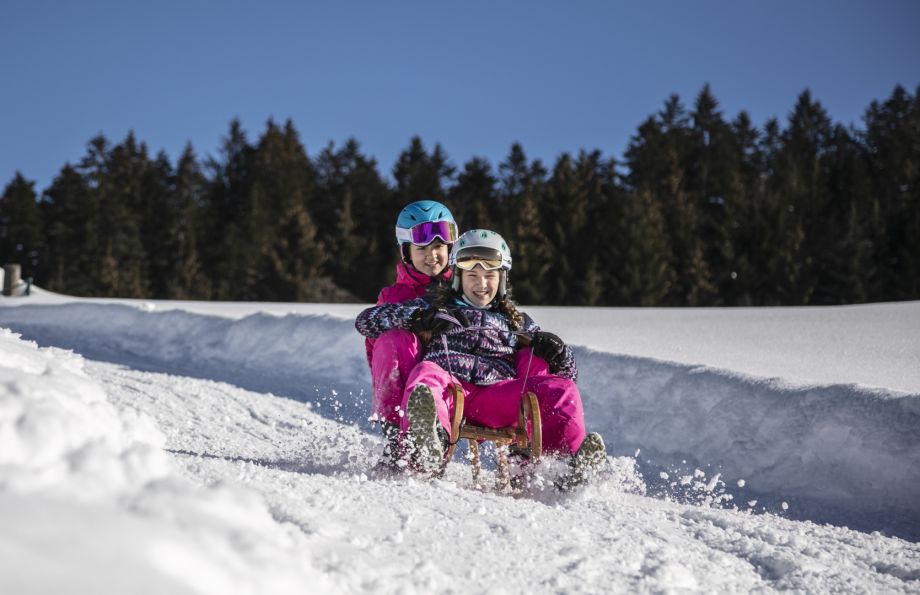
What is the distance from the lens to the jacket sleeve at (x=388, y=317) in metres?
3.97

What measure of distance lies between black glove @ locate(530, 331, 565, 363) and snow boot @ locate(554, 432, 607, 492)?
2.40ft

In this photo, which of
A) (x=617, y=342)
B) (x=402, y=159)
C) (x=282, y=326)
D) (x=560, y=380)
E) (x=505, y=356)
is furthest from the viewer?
(x=402, y=159)

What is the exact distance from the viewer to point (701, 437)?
5.16m

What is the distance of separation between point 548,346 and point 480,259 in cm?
59

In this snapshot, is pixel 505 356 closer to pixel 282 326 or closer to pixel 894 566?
pixel 894 566

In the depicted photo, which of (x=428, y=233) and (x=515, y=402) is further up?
(x=428, y=233)

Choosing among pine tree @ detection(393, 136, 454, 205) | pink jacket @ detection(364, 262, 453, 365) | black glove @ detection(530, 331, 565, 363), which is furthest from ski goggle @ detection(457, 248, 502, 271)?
pine tree @ detection(393, 136, 454, 205)

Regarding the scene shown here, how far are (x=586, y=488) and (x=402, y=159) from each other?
43709 mm

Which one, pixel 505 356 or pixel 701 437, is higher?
pixel 505 356

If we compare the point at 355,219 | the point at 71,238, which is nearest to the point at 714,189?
the point at 355,219

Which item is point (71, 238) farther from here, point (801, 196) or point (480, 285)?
point (480, 285)

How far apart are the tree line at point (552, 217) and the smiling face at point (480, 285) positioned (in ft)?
90.6

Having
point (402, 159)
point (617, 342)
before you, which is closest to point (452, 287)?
point (617, 342)

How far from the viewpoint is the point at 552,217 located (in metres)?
37.6
